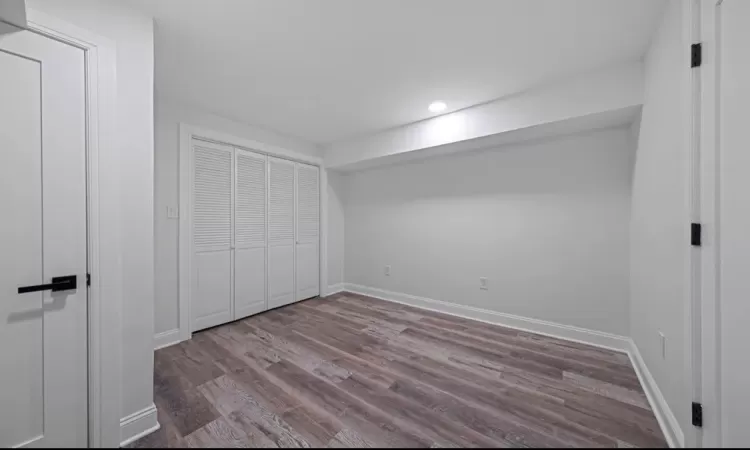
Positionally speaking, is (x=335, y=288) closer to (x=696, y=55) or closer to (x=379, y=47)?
(x=379, y=47)

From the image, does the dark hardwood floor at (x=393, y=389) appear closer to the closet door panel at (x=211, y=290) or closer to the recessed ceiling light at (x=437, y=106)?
the closet door panel at (x=211, y=290)

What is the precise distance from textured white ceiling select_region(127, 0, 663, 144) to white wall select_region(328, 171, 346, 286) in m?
1.65

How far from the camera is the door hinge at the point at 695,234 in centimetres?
73

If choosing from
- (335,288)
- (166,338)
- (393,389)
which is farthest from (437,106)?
(166,338)

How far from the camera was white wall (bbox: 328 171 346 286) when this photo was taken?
4031mm

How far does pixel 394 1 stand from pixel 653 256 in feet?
6.46

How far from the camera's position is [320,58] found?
1820 millimetres

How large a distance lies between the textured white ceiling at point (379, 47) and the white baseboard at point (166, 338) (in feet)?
7.12

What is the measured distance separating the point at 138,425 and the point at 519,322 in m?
3.02

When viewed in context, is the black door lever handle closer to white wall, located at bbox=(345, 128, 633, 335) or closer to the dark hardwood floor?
the dark hardwood floor

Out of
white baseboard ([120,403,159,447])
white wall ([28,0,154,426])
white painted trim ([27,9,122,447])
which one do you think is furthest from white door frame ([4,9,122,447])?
white baseboard ([120,403,159,447])

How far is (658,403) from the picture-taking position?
1.29 metres

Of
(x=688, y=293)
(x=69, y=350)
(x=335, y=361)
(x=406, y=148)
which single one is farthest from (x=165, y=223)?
(x=688, y=293)

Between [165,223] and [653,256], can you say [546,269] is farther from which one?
[165,223]
